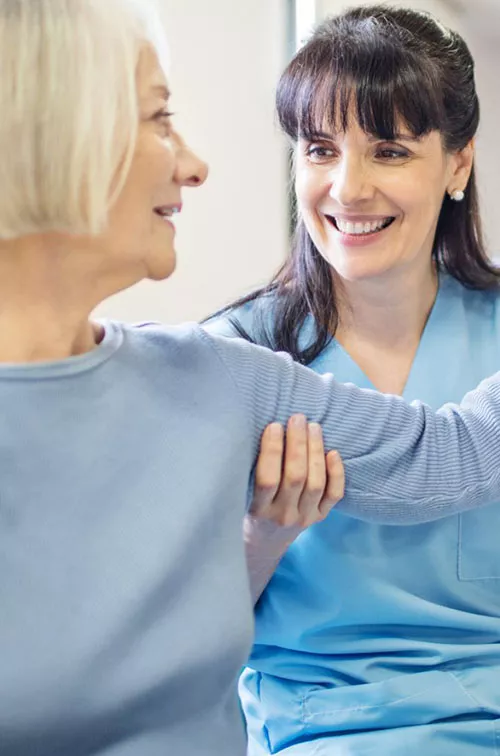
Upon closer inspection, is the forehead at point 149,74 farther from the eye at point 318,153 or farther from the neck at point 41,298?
the eye at point 318,153

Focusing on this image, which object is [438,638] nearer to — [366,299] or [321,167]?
[366,299]

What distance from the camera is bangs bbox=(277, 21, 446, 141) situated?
109 cm

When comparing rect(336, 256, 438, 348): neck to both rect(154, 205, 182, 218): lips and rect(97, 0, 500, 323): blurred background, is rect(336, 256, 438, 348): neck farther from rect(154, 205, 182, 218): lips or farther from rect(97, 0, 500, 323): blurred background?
rect(97, 0, 500, 323): blurred background

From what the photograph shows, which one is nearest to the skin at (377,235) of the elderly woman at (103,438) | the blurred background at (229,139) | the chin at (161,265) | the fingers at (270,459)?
the fingers at (270,459)

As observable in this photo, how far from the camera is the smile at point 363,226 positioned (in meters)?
1.14

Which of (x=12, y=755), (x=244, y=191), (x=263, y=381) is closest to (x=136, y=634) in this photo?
(x=12, y=755)

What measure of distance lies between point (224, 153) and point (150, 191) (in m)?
0.93

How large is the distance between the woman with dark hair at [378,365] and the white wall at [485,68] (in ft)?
2.10

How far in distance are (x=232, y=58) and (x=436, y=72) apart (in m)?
0.62

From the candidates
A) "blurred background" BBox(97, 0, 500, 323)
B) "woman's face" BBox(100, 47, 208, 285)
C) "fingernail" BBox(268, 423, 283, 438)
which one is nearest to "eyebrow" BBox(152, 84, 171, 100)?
"woman's face" BBox(100, 47, 208, 285)

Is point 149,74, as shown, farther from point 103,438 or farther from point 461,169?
point 461,169

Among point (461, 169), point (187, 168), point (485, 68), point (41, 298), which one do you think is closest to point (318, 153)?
point (461, 169)

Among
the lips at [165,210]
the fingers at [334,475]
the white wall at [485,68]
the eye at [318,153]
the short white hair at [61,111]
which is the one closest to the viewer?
the short white hair at [61,111]

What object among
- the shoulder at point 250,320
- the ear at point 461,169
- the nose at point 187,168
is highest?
the nose at point 187,168
